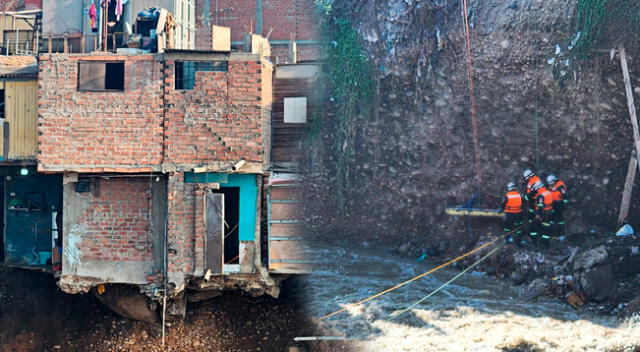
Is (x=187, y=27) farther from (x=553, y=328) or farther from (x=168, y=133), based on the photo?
(x=553, y=328)

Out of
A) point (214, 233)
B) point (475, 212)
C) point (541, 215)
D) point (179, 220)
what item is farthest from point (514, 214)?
point (179, 220)

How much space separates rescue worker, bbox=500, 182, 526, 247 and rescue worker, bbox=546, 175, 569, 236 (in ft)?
2.23

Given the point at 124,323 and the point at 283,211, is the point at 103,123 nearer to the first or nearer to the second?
the point at 283,211

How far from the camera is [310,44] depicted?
24.6 metres

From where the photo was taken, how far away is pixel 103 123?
1441 cm

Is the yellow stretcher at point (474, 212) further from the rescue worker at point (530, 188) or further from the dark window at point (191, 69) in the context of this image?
the dark window at point (191, 69)

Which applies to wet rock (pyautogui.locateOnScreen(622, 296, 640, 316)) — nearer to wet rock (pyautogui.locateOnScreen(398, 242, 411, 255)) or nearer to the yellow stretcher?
the yellow stretcher

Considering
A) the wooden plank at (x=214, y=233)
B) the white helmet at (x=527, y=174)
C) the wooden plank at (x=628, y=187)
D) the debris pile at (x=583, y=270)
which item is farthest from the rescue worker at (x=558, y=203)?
the wooden plank at (x=214, y=233)

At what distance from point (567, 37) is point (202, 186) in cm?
891

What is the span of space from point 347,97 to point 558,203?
21.3 feet

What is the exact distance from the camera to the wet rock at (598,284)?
572 inches

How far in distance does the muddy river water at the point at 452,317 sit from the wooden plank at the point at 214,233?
2.73m

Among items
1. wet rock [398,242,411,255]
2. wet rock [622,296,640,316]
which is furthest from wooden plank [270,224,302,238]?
wet rock [622,296,640,316]

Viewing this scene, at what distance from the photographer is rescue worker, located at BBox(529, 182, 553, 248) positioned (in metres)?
16.2
